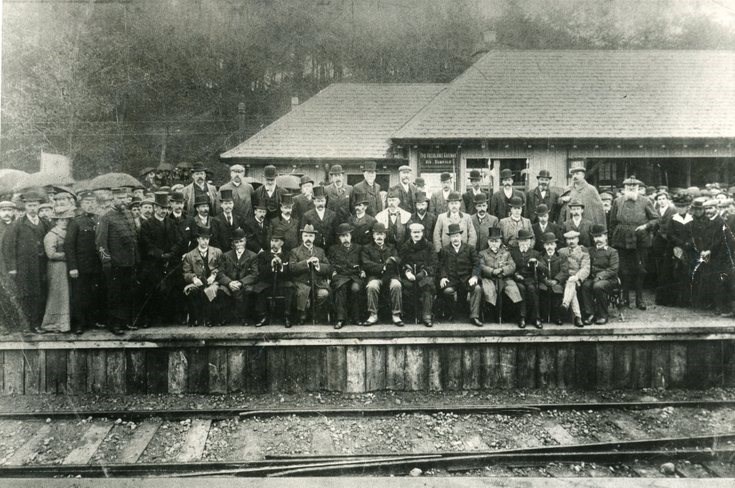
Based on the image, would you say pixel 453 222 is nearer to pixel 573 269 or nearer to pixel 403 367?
pixel 573 269

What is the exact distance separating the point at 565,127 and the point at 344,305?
8.51m

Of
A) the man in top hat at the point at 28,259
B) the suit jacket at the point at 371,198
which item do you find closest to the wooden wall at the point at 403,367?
the man in top hat at the point at 28,259

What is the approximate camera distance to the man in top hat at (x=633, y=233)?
769 cm

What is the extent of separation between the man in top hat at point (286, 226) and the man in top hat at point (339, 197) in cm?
72

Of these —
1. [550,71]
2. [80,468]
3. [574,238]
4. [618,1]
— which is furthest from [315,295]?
[550,71]

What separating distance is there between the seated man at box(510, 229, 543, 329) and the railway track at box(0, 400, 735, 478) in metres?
1.21

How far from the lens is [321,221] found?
7.33m

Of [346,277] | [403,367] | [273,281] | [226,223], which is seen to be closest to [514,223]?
[346,277]

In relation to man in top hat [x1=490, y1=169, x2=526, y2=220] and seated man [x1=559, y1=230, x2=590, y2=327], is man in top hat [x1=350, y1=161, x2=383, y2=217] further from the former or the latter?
seated man [x1=559, y1=230, x2=590, y2=327]

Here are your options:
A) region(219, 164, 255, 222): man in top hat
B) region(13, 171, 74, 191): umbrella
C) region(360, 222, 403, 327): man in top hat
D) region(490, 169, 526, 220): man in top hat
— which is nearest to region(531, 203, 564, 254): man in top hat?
region(490, 169, 526, 220): man in top hat

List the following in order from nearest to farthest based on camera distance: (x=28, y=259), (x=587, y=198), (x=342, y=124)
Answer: (x=28, y=259), (x=587, y=198), (x=342, y=124)

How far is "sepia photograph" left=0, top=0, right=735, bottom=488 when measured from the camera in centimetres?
500

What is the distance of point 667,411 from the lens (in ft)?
19.0

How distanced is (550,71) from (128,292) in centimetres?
1184
